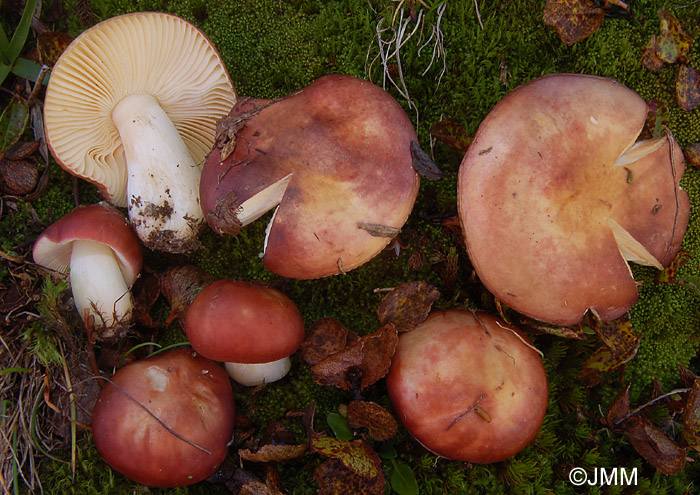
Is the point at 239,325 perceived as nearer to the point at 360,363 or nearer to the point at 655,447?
the point at 360,363

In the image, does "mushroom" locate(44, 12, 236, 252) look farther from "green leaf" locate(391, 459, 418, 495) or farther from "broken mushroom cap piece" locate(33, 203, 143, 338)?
"green leaf" locate(391, 459, 418, 495)

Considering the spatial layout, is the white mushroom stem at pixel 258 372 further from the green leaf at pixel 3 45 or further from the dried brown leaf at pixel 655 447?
the green leaf at pixel 3 45

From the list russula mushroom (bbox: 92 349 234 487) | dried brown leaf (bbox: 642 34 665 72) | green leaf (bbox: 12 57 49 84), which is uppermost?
green leaf (bbox: 12 57 49 84)

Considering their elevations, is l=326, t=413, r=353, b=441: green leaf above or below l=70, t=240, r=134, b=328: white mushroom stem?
below

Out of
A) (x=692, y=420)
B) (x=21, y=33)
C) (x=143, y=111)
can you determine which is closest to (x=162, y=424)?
(x=143, y=111)

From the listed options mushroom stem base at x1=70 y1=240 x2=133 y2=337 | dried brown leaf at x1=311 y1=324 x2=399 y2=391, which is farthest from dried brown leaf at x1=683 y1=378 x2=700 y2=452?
mushroom stem base at x1=70 y1=240 x2=133 y2=337

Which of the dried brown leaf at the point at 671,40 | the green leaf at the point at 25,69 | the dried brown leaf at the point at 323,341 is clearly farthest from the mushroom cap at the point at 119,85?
the dried brown leaf at the point at 671,40
